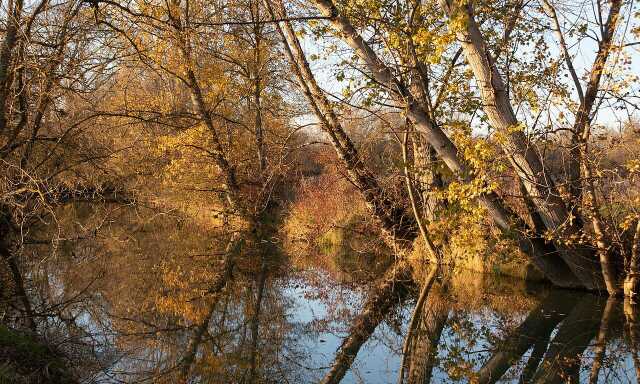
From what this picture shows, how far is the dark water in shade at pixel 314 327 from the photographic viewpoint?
6418 millimetres

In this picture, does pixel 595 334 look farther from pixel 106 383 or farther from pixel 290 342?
pixel 106 383

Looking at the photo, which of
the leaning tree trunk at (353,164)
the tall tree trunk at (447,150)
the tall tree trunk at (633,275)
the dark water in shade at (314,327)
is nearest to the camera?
the dark water in shade at (314,327)

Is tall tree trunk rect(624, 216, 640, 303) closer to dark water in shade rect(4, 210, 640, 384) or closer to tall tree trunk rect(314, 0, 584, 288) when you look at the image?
dark water in shade rect(4, 210, 640, 384)

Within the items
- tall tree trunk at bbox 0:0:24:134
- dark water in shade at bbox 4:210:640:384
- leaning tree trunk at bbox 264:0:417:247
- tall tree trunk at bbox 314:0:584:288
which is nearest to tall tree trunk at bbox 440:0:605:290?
tall tree trunk at bbox 314:0:584:288

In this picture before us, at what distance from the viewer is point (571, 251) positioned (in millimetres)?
9297

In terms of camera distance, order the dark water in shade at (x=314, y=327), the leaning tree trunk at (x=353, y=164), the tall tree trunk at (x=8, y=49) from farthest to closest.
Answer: the leaning tree trunk at (x=353, y=164) → the tall tree trunk at (x=8, y=49) → the dark water in shade at (x=314, y=327)

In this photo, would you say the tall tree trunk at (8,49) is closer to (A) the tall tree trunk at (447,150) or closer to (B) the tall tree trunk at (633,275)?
(A) the tall tree trunk at (447,150)

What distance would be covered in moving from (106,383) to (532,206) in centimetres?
682

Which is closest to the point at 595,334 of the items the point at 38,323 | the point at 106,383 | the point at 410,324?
the point at 410,324

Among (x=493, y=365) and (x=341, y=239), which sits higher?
(x=341, y=239)

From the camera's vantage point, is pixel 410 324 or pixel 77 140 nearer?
pixel 410 324

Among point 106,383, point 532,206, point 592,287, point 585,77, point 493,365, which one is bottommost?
point 106,383

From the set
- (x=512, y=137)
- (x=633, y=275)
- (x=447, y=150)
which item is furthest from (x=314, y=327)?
(x=633, y=275)

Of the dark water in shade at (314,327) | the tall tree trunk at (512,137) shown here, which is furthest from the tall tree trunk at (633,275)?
the tall tree trunk at (512,137)
